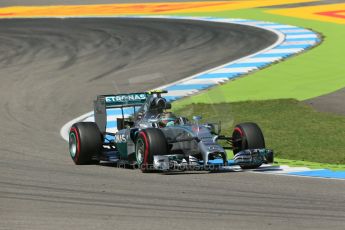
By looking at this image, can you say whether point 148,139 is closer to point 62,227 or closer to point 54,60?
point 62,227

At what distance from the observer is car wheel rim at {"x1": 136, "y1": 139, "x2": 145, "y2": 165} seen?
13512 millimetres

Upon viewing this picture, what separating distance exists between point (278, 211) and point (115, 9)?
3204cm

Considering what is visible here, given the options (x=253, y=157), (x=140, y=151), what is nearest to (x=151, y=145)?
(x=140, y=151)

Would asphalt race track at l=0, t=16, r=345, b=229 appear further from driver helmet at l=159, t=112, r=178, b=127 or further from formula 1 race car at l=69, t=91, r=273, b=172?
driver helmet at l=159, t=112, r=178, b=127

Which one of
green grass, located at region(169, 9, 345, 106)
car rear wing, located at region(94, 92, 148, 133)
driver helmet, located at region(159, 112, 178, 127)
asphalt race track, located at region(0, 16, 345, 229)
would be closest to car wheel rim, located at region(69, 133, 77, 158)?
asphalt race track, located at region(0, 16, 345, 229)

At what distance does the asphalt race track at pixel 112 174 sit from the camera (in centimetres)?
1020

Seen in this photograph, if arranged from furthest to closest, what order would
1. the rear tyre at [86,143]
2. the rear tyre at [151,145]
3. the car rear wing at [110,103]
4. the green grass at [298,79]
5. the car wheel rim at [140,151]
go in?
the green grass at [298,79] < the car rear wing at [110,103] < the rear tyre at [86,143] < the car wheel rim at [140,151] < the rear tyre at [151,145]

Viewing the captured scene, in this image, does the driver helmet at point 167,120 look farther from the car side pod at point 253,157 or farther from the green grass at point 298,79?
the green grass at point 298,79

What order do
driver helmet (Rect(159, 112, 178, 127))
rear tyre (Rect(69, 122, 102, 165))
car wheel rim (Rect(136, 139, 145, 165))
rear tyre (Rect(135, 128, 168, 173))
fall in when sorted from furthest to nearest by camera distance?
rear tyre (Rect(69, 122, 102, 165))
driver helmet (Rect(159, 112, 178, 127))
car wheel rim (Rect(136, 139, 145, 165))
rear tyre (Rect(135, 128, 168, 173))

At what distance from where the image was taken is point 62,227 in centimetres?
960

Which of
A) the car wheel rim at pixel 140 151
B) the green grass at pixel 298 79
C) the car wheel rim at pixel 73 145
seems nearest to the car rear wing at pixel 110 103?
the car wheel rim at pixel 73 145

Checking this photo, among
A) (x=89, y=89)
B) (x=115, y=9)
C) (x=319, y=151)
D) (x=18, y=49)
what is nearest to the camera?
(x=319, y=151)

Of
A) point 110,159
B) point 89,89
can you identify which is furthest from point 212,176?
point 89,89

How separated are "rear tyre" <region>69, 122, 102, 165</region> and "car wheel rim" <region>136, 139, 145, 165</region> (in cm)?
101
